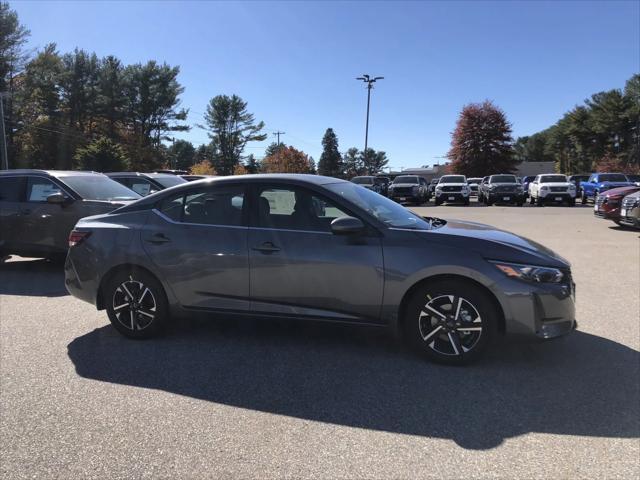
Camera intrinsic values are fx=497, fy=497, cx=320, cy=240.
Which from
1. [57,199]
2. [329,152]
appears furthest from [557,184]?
[329,152]

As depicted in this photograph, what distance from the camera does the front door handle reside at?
4375 mm

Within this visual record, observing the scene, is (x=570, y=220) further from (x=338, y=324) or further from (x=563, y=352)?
(x=338, y=324)

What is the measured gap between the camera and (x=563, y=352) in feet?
14.7

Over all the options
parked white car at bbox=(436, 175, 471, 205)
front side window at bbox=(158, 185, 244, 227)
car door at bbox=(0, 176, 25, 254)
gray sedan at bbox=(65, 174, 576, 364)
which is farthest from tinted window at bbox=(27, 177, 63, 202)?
parked white car at bbox=(436, 175, 471, 205)

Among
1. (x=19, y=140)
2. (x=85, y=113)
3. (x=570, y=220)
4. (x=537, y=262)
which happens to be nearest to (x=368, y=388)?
(x=537, y=262)

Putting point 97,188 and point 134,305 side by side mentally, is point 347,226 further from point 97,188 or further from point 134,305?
point 97,188

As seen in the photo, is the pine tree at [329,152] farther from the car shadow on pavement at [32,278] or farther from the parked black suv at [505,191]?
the car shadow on pavement at [32,278]

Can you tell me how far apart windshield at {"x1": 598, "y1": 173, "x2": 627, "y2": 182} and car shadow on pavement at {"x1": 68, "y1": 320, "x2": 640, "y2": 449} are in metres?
25.9

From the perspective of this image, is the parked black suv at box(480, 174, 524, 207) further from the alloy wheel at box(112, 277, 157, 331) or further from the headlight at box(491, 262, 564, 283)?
the alloy wheel at box(112, 277, 157, 331)

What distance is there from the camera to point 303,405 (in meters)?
3.51

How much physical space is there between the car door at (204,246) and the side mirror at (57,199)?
4346 millimetres

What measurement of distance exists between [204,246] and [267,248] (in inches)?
24.3

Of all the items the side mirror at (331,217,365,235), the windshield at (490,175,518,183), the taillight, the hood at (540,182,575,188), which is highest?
the windshield at (490,175,518,183)

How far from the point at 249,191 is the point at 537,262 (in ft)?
8.45
